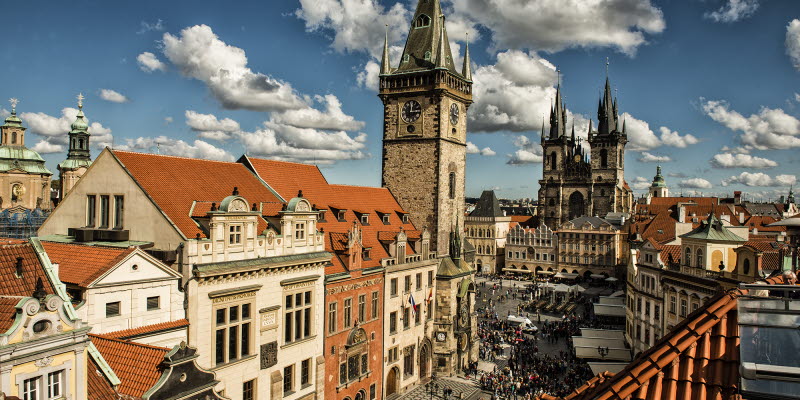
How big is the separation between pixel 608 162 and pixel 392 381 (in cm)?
9578

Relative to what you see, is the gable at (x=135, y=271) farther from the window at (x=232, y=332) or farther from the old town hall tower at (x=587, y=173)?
the old town hall tower at (x=587, y=173)

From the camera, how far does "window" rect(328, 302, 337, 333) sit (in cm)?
3133

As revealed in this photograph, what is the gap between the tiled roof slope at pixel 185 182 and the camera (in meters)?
25.0

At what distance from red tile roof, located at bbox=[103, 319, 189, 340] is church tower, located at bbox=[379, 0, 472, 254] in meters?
25.5

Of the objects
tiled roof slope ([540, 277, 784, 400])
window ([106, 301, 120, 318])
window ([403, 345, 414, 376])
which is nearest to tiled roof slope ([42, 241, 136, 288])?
window ([106, 301, 120, 318])

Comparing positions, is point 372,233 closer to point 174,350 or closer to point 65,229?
point 65,229

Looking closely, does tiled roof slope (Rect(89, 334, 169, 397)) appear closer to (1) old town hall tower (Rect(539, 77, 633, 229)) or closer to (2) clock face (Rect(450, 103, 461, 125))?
(2) clock face (Rect(450, 103, 461, 125))

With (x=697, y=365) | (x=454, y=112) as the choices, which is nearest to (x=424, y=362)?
(x=454, y=112)

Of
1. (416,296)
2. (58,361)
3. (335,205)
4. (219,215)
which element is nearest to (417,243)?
(416,296)

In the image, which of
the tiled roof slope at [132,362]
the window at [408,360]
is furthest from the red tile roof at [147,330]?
the window at [408,360]

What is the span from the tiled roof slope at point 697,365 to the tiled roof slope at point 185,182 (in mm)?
21138

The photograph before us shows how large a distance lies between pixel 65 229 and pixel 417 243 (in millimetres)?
23776

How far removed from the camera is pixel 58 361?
1427 centimetres

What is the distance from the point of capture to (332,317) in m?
31.6
